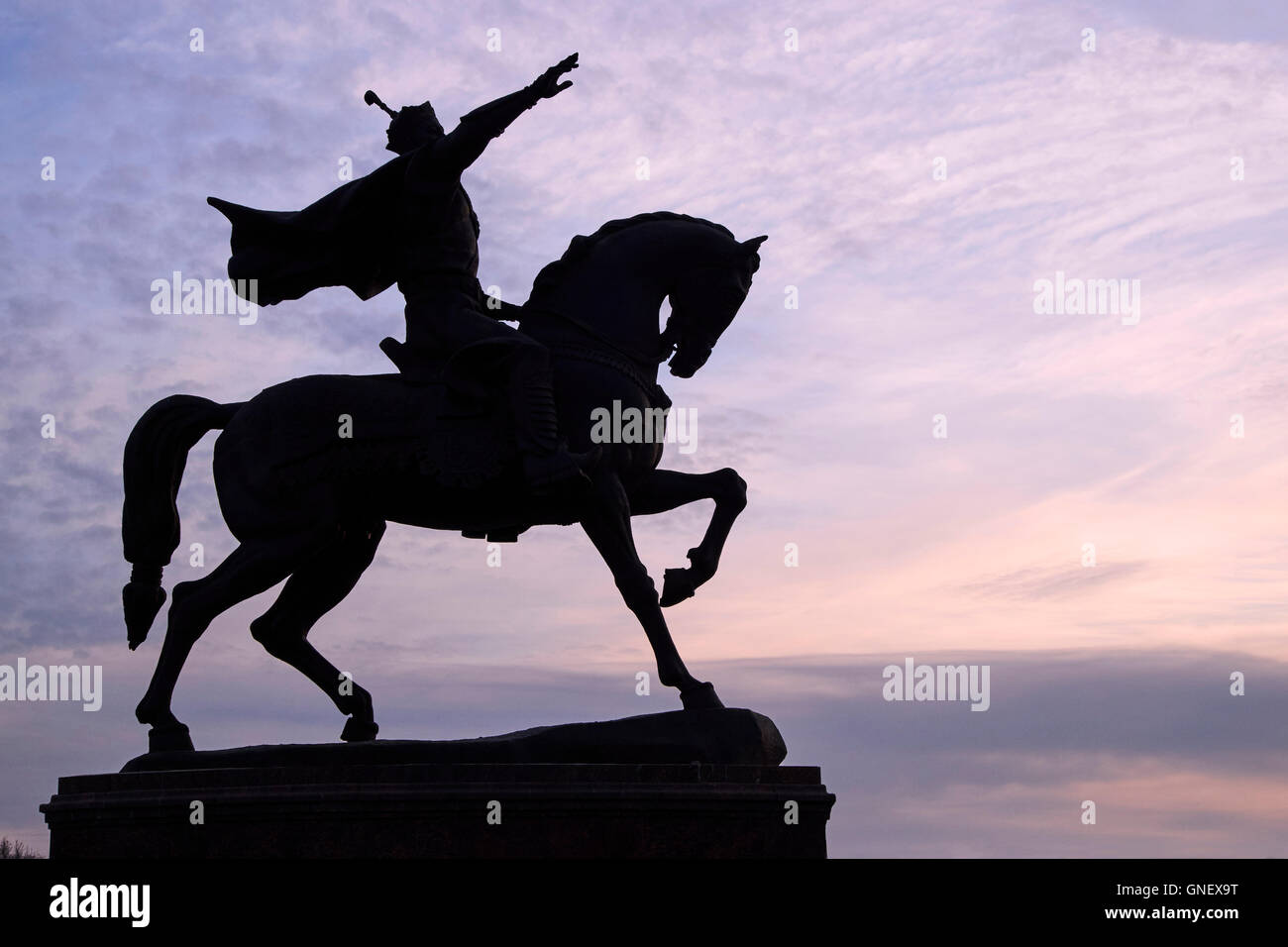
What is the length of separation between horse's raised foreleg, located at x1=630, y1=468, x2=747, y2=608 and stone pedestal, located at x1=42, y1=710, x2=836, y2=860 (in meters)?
1.16

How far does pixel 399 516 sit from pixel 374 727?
1364 mm

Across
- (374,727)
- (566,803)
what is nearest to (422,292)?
(374,727)

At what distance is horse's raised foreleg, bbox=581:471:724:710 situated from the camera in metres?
9.65

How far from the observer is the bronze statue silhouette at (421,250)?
31.9 ft

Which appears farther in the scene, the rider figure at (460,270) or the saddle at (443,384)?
the saddle at (443,384)

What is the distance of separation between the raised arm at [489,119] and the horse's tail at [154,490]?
2069 mm

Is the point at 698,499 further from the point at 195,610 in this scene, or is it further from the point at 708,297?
the point at 195,610

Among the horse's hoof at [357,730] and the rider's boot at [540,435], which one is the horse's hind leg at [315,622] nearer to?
the horse's hoof at [357,730]

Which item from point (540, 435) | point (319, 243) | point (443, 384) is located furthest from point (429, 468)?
point (319, 243)

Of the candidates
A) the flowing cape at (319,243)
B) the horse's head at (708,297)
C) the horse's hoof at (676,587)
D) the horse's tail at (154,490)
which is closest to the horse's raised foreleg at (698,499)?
the horse's hoof at (676,587)

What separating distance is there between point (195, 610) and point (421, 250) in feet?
8.33

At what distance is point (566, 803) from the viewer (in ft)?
29.1
